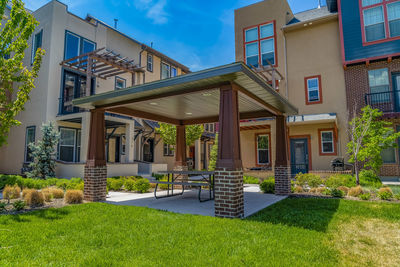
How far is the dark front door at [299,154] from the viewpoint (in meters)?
14.8

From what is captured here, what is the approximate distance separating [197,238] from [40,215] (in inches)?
150

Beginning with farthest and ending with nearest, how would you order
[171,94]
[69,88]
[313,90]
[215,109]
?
1. [69,88]
2. [313,90]
3. [215,109]
4. [171,94]

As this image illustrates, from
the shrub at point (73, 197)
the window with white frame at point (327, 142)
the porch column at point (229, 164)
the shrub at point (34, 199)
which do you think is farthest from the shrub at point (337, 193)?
the shrub at point (34, 199)

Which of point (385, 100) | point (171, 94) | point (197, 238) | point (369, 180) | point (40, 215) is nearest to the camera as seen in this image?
point (197, 238)

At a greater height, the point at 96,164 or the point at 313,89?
the point at 313,89

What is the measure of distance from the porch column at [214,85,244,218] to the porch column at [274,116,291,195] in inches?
152

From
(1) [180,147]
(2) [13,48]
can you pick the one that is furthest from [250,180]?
(2) [13,48]

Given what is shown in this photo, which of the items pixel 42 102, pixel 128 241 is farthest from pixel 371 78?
pixel 42 102

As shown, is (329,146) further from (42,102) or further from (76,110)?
(42,102)

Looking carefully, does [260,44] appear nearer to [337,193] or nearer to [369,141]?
[369,141]

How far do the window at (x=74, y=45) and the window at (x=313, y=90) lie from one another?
13.6 meters

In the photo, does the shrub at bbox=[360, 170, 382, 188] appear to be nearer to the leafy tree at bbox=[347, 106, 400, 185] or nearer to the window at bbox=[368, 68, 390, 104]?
the leafy tree at bbox=[347, 106, 400, 185]

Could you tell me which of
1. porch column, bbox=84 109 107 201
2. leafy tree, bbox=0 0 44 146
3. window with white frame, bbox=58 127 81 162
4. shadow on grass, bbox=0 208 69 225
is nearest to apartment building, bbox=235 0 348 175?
porch column, bbox=84 109 107 201

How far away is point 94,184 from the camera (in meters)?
7.78
